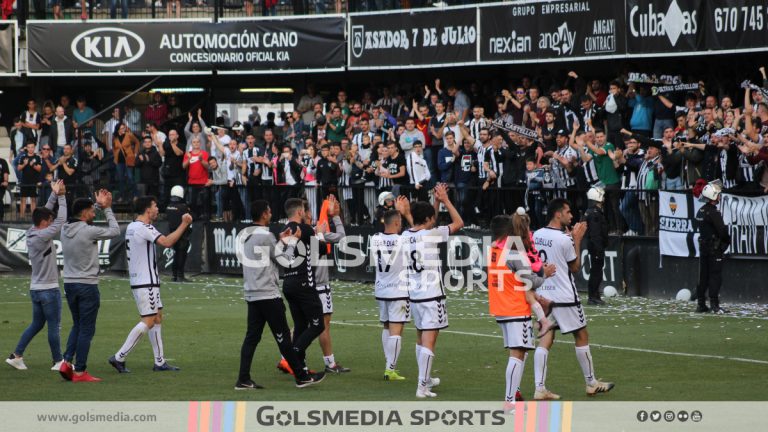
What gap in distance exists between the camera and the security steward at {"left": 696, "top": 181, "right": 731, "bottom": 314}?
67.6 ft

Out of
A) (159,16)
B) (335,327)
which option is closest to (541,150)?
(335,327)

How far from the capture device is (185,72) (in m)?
34.3

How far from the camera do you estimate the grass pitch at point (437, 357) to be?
1341 cm

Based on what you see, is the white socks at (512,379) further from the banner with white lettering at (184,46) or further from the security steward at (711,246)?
the banner with white lettering at (184,46)

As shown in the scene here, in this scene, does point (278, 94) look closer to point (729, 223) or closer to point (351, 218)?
point (351, 218)

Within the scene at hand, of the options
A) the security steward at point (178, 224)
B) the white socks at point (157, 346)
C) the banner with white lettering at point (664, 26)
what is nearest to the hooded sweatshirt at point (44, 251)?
the white socks at point (157, 346)

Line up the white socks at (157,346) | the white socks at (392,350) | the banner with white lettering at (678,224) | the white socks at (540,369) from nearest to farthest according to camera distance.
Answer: the white socks at (540,369) < the white socks at (392,350) < the white socks at (157,346) < the banner with white lettering at (678,224)

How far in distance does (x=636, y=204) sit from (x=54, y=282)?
12.1 meters
